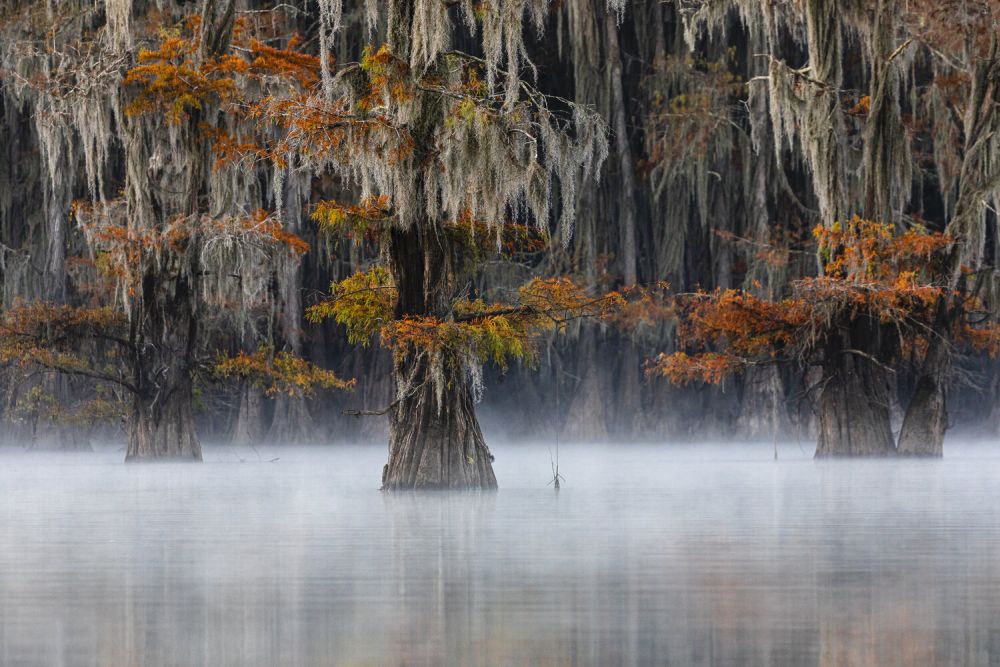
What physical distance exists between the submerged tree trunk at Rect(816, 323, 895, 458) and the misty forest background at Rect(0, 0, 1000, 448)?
466 centimetres

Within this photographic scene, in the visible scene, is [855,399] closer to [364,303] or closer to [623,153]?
[364,303]

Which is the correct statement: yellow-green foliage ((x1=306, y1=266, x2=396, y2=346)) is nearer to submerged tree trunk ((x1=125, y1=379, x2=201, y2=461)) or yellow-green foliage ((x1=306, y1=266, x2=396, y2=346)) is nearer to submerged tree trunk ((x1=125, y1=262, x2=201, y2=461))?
submerged tree trunk ((x1=125, y1=262, x2=201, y2=461))

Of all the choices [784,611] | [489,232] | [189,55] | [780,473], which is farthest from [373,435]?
[784,611]

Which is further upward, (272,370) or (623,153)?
Answer: (623,153)

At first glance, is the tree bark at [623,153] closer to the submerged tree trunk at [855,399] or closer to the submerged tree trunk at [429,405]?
the submerged tree trunk at [855,399]

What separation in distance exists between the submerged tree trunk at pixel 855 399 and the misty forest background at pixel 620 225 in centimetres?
466

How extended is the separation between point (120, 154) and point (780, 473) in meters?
14.9

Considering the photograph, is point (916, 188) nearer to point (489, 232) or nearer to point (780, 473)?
point (780, 473)

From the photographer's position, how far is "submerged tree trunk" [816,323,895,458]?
→ 21.8 m

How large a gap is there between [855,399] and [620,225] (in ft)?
30.8

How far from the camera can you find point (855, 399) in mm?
21984

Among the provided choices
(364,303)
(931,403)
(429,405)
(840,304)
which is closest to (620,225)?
(840,304)

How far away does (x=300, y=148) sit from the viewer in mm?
14961

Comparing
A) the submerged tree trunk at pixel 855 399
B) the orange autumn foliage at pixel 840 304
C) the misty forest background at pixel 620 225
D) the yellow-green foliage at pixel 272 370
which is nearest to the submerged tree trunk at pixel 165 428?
the yellow-green foliage at pixel 272 370
